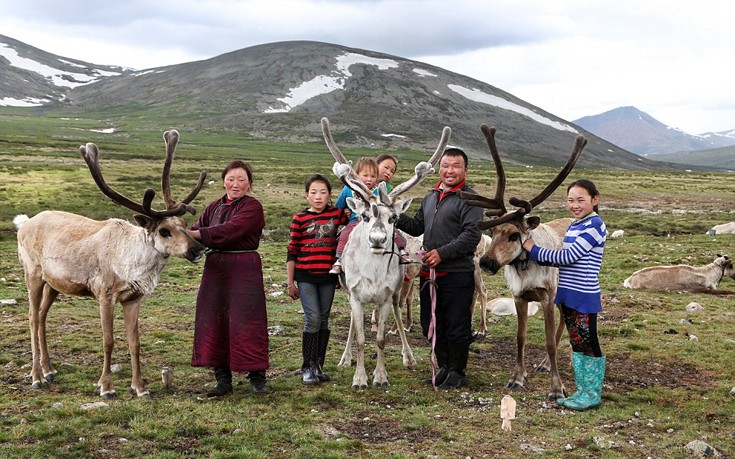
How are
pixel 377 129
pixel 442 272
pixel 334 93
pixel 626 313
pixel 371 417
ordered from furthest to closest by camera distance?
1. pixel 334 93
2. pixel 377 129
3. pixel 626 313
4. pixel 442 272
5. pixel 371 417

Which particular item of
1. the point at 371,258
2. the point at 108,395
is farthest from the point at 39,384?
the point at 371,258

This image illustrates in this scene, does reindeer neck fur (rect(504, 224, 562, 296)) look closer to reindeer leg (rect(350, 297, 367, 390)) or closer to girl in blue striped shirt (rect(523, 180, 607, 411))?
girl in blue striped shirt (rect(523, 180, 607, 411))

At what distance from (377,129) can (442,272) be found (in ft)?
470

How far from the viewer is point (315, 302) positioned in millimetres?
9148

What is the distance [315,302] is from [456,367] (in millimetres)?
2296

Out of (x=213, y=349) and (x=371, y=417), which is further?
(x=213, y=349)

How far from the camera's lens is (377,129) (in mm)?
150125

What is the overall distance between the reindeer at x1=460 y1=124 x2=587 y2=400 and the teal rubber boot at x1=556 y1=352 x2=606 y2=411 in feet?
1.13

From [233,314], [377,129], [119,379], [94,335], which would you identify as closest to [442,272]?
[233,314]

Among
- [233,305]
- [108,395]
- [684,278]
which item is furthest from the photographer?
[684,278]

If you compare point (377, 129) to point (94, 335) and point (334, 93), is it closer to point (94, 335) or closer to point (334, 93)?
point (334, 93)

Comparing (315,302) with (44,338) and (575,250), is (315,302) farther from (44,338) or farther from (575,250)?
(44,338)

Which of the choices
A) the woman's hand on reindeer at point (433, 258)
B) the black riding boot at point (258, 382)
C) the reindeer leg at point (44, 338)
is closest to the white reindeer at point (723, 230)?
the woman's hand on reindeer at point (433, 258)

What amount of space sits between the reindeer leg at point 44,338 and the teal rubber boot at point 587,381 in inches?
289
